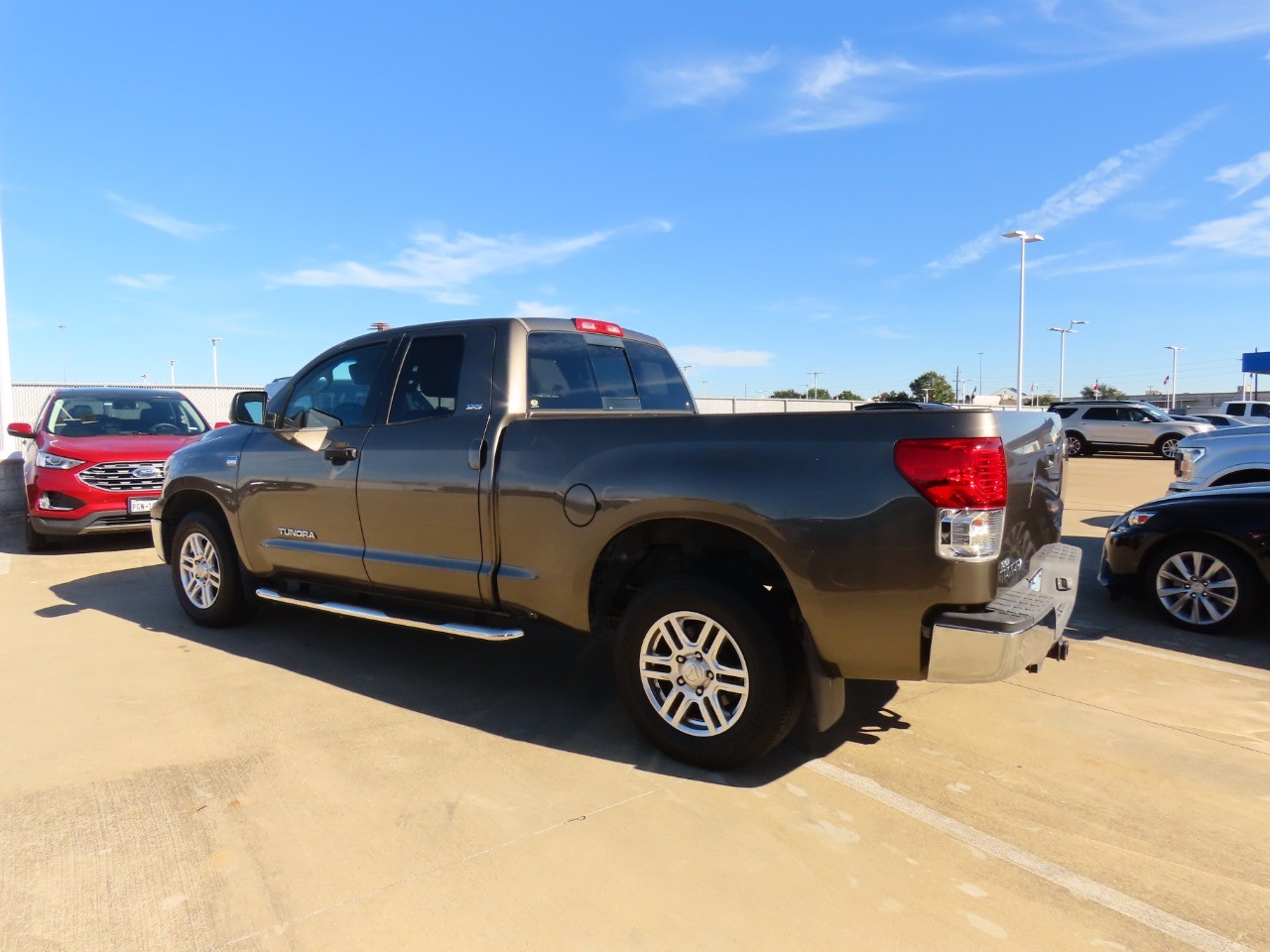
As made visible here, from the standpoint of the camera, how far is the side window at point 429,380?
14.4ft

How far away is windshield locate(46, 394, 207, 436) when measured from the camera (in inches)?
360

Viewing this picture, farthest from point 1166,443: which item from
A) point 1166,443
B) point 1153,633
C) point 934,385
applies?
point 934,385

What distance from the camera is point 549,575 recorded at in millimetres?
3797

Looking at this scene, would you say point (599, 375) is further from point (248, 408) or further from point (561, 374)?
point (248, 408)

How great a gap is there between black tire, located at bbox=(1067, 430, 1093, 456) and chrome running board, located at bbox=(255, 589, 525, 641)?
24680 mm

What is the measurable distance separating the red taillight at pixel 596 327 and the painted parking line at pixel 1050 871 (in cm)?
262

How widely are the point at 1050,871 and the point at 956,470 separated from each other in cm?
135

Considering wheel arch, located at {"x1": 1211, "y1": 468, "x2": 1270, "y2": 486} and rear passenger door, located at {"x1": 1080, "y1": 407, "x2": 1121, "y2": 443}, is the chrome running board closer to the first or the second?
wheel arch, located at {"x1": 1211, "y1": 468, "x2": 1270, "y2": 486}

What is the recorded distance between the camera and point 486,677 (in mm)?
4652

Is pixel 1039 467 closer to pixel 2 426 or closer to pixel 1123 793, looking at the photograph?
pixel 1123 793

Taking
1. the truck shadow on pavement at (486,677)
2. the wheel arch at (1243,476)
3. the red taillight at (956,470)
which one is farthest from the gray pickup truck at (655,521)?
the wheel arch at (1243,476)

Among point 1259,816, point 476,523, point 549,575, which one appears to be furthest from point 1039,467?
point 476,523

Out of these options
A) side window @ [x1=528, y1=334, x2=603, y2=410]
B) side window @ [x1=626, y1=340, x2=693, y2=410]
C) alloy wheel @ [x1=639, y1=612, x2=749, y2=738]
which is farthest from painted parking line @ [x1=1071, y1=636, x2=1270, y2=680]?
side window @ [x1=528, y1=334, x2=603, y2=410]

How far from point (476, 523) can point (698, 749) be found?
59.4 inches
